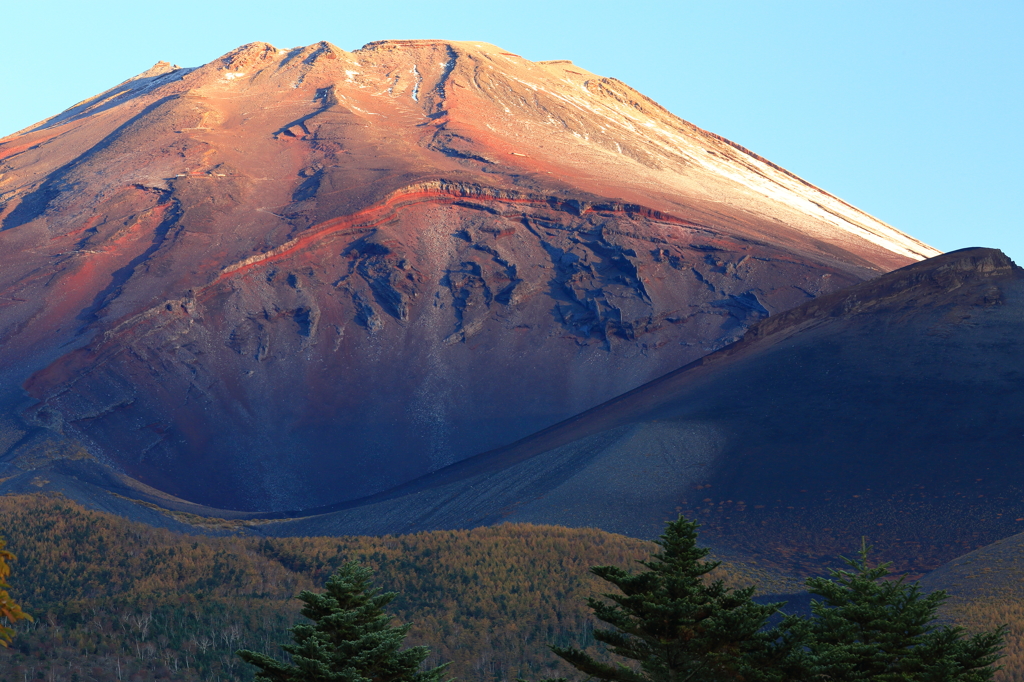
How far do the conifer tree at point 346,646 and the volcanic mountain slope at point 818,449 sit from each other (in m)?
24.9

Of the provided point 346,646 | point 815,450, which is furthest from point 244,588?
point 815,450

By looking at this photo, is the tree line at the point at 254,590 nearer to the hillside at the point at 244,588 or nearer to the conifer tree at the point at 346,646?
the hillside at the point at 244,588

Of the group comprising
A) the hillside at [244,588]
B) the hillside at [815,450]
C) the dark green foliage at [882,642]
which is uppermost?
the hillside at [815,450]

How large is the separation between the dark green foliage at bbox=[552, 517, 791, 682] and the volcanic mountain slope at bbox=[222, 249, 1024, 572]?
23696 millimetres

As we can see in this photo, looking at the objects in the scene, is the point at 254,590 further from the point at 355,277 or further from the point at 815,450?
the point at 355,277

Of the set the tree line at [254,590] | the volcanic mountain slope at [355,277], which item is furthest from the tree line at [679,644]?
the volcanic mountain slope at [355,277]

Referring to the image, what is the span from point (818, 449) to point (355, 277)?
40205 millimetres

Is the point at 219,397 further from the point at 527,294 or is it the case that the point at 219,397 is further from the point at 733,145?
the point at 733,145

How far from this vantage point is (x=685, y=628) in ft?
37.9

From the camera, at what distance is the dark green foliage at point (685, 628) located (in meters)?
11.4

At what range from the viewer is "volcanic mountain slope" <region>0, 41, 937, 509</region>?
200ft

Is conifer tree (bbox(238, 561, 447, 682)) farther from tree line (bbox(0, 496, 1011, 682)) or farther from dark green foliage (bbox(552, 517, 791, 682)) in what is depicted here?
tree line (bbox(0, 496, 1011, 682))

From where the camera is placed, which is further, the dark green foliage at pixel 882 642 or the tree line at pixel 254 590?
the tree line at pixel 254 590

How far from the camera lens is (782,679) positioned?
1123 centimetres
